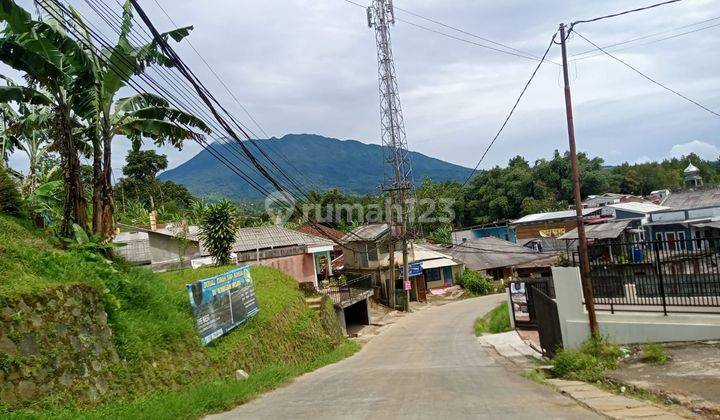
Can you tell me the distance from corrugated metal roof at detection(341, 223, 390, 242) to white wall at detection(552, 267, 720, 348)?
30107 mm

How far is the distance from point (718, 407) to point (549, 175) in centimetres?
7034

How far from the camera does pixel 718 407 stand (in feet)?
23.9

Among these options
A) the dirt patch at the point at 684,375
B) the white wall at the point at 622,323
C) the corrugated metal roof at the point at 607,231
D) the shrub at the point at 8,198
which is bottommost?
the dirt patch at the point at 684,375

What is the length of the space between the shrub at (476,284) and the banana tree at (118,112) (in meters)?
36.4

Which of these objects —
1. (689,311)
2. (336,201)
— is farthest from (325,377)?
(336,201)

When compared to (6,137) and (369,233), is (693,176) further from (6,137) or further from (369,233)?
(6,137)

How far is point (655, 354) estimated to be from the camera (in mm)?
10352

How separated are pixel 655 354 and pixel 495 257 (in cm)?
4190

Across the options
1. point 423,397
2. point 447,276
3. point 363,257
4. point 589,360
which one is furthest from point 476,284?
point 423,397

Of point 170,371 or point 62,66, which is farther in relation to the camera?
point 62,66

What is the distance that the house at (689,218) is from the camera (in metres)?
30.5

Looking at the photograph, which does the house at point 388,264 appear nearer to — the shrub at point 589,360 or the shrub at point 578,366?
the shrub at point 589,360

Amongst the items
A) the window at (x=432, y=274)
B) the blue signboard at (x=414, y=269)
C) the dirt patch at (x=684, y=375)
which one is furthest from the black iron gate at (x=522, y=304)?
the window at (x=432, y=274)

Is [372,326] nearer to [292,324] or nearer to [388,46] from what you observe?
[292,324]
